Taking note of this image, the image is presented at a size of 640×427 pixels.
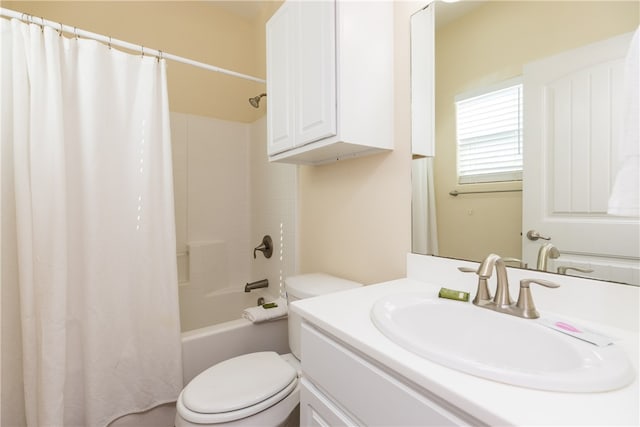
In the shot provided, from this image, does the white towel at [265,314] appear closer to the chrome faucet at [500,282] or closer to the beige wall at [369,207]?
the beige wall at [369,207]

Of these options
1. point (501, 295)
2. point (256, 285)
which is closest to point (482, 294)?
point (501, 295)

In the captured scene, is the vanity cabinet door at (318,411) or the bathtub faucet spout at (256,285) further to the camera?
the bathtub faucet spout at (256,285)

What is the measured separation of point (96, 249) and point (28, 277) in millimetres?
228

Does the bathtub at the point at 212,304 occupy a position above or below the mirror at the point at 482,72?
below

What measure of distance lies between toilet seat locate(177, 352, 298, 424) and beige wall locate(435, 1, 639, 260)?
2.54 feet

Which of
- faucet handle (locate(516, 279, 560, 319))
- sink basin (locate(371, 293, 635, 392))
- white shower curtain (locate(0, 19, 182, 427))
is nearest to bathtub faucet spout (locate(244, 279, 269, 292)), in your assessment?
white shower curtain (locate(0, 19, 182, 427))

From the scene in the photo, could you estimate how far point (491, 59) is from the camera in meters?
0.92

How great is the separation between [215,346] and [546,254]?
1.43 meters

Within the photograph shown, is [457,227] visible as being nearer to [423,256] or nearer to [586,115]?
[423,256]

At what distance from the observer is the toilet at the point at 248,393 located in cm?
95

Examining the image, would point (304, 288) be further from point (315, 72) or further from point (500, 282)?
point (315, 72)

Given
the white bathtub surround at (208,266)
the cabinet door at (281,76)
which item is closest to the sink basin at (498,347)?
the cabinet door at (281,76)

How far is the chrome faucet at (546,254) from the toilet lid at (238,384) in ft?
3.00

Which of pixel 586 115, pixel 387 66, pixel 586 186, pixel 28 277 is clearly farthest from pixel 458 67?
pixel 28 277
